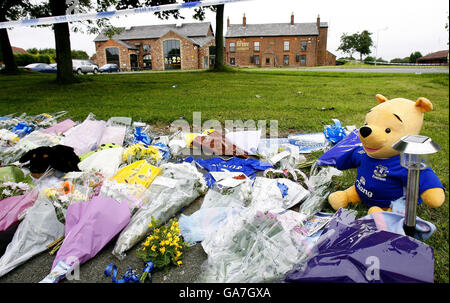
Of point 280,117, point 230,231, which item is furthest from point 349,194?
point 280,117

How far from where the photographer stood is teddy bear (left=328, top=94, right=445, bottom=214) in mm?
1786

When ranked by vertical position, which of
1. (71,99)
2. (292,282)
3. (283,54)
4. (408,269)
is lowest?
(292,282)

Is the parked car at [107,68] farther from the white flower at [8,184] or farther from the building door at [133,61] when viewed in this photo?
the white flower at [8,184]

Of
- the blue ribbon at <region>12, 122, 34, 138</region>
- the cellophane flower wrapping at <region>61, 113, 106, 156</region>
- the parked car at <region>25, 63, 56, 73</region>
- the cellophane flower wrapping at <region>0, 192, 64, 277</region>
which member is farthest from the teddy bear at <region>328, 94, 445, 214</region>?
the parked car at <region>25, 63, 56, 73</region>

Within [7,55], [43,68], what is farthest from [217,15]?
[43,68]

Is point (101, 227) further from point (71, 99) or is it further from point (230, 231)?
point (71, 99)

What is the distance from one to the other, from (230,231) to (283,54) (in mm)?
34544

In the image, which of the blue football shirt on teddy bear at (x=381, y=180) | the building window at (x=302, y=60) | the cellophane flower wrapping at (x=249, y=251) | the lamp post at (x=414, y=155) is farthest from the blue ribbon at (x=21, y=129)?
the building window at (x=302, y=60)

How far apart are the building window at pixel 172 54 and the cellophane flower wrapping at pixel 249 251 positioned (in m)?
42.8

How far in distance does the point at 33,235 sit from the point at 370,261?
217cm

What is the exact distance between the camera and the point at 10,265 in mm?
1898

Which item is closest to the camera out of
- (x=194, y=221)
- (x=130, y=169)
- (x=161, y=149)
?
(x=194, y=221)

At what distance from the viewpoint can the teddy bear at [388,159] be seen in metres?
1.79

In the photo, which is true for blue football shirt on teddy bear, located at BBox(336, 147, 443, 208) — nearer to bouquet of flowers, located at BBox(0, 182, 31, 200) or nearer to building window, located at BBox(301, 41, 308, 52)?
bouquet of flowers, located at BBox(0, 182, 31, 200)
